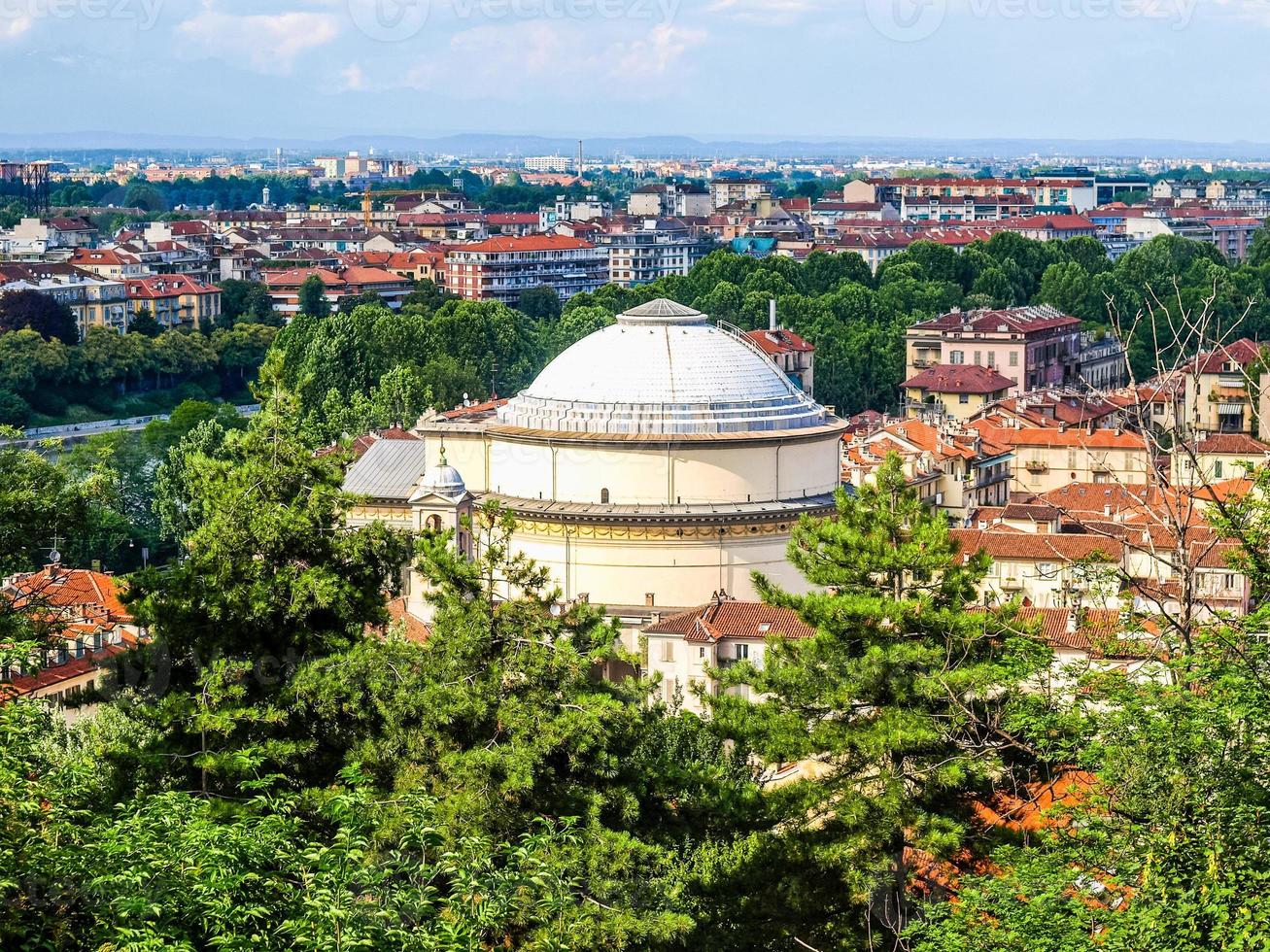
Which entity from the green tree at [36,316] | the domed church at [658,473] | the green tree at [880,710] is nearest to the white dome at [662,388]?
the domed church at [658,473]

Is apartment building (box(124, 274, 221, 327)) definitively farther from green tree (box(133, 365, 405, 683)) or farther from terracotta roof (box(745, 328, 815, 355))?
green tree (box(133, 365, 405, 683))

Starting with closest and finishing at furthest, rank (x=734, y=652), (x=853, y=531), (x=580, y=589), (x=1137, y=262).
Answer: (x=853, y=531) < (x=734, y=652) < (x=580, y=589) < (x=1137, y=262)

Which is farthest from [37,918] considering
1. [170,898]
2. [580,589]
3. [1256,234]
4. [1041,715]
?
[1256,234]

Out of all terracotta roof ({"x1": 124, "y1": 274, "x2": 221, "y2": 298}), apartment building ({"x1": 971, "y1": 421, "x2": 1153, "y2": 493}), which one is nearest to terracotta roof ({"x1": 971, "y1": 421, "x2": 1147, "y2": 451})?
apartment building ({"x1": 971, "y1": 421, "x2": 1153, "y2": 493})

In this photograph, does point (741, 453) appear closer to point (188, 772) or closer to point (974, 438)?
point (188, 772)

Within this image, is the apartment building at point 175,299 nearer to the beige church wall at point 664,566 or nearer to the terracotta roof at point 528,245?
the terracotta roof at point 528,245

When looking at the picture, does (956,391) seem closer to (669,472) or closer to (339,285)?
(669,472)

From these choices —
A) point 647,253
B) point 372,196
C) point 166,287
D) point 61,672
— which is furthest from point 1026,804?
point 372,196
